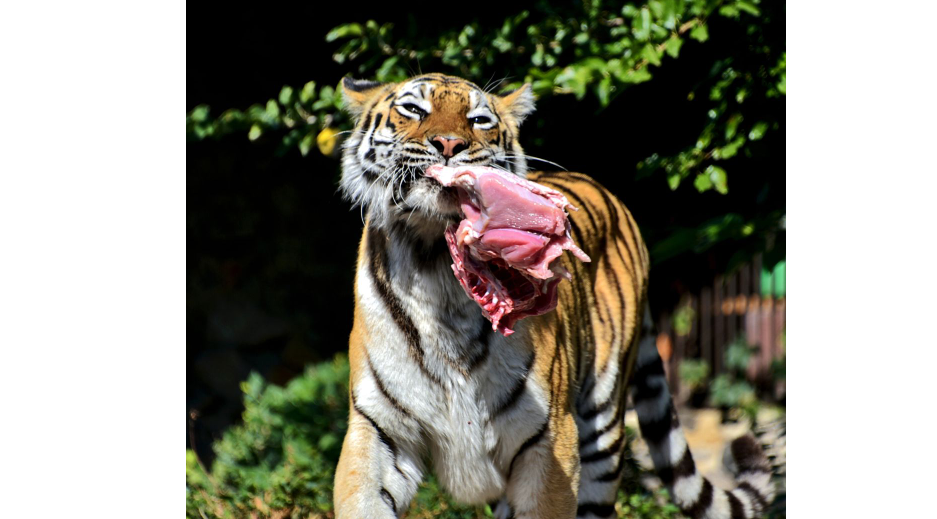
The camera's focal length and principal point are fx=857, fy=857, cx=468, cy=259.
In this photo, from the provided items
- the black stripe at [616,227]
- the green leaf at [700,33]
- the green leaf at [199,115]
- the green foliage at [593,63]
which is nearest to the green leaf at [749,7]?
the green foliage at [593,63]

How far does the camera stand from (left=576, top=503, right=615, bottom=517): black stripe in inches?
107

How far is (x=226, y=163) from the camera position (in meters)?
4.90

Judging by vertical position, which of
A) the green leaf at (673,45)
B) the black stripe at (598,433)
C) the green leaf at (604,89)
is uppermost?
the green leaf at (673,45)

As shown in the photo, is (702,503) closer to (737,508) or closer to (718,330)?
(737,508)

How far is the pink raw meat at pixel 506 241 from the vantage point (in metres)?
1.81

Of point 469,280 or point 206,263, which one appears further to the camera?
point 206,263

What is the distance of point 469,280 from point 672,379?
12.9 ft

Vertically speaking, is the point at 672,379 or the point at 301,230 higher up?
the point at 301,230

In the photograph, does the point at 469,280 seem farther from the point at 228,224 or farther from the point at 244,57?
the point at 228,224

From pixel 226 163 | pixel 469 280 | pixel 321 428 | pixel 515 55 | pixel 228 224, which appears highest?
pixel 515 55

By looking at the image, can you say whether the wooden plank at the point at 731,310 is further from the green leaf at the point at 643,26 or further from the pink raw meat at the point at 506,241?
the pink raw meat at the point at 506,241

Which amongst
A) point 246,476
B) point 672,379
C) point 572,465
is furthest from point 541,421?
point 672,379

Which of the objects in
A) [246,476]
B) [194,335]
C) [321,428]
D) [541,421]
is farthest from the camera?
[194,335]

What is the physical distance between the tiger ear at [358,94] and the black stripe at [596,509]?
55.7 inches
